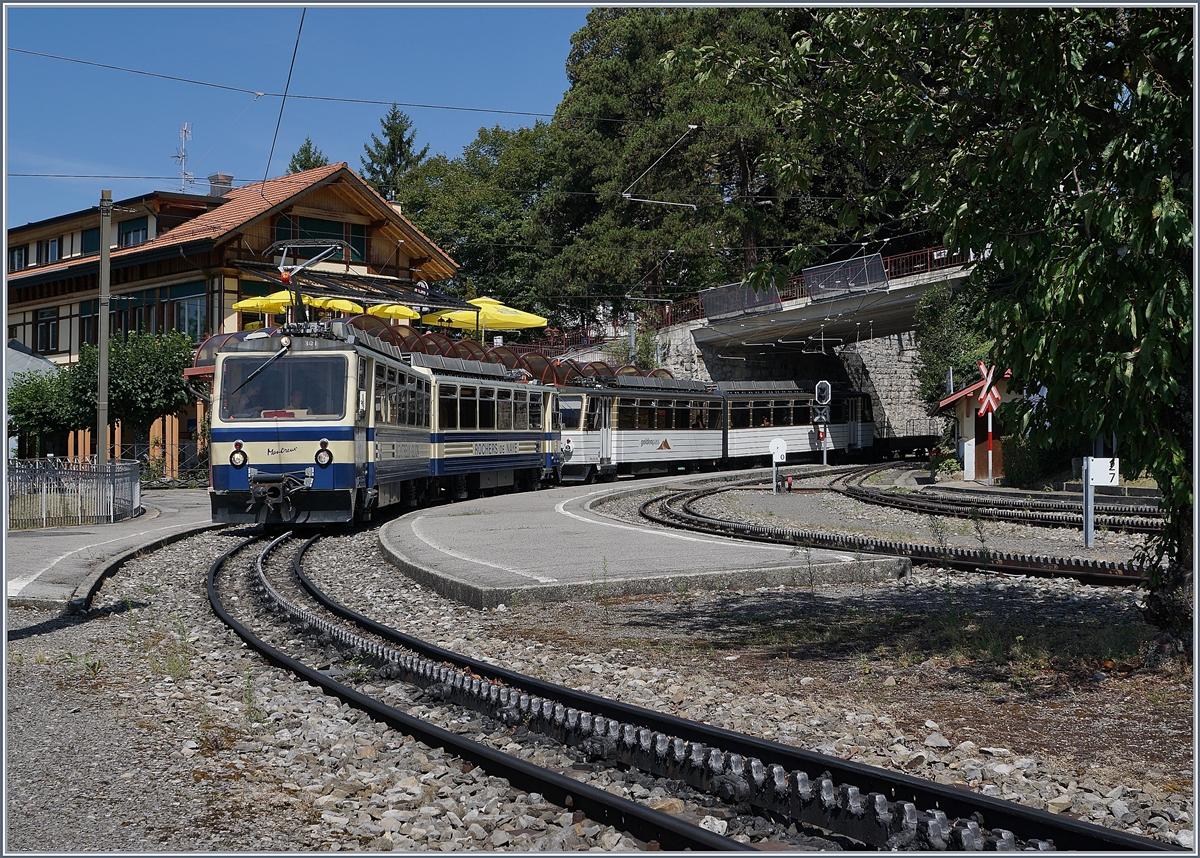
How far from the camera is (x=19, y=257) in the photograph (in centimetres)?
5016

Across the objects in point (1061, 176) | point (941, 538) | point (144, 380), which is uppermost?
point (1061, 176)

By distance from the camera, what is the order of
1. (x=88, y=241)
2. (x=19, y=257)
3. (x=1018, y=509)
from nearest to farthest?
(x=1018, y=509) < (x=88, y=241) < (x=19, y=257)

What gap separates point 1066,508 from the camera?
22.0 metres

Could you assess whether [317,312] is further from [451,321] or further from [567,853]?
[567,853]

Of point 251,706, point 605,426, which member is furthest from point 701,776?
point 605,426

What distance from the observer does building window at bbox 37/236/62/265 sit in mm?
47406

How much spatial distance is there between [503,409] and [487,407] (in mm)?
1324

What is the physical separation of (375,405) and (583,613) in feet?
28.9

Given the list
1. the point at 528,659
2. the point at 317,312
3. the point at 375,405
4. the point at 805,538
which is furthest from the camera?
the point at 317,312

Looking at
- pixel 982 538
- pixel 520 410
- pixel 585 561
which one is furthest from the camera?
pixel 520 410

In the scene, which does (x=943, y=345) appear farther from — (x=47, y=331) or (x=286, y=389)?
(x=47, y=331)

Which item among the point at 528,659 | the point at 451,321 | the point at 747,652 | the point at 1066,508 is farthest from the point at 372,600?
the point at 451,321

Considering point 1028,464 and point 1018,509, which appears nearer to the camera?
point 1018,509

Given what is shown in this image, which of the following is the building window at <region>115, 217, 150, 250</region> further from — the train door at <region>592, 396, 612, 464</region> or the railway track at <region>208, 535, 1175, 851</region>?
the railway track at <region>208, 535, 1175, 851</region>
